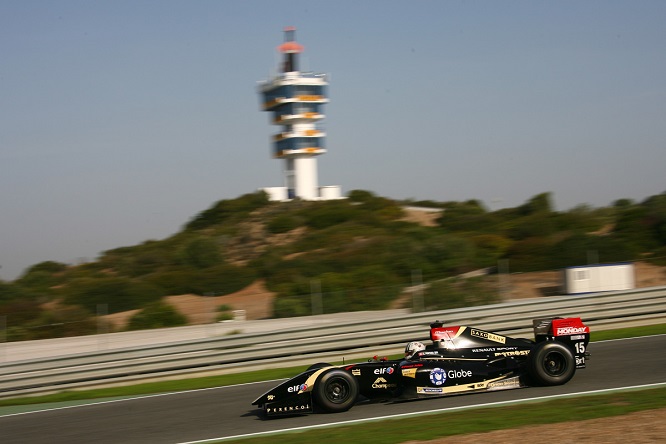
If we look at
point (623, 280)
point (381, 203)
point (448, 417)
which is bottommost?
point (448, 417)

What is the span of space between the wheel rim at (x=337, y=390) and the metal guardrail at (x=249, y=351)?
4.52 meters

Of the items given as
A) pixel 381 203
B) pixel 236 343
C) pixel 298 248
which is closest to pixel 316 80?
pixel 381 203

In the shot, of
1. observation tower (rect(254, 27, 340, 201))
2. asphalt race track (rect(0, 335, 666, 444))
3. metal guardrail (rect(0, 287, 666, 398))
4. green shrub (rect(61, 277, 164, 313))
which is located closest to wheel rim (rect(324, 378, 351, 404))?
asphalt race track (rect(0, 335, 666, 444))

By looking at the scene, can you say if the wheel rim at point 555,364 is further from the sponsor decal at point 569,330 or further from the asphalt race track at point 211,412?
the sponsor decal at point 569,330

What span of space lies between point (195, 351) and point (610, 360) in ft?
24.2

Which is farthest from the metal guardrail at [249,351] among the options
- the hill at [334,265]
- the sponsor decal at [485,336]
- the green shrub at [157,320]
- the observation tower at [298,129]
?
the observation tower at [298,129]

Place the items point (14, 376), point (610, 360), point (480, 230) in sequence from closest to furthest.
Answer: point (610, 360), point (14, 376), point (480, 230)

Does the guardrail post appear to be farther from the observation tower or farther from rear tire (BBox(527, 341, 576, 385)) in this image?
the observation tower

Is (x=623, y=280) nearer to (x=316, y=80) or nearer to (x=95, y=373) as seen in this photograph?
(x=95, y=373)

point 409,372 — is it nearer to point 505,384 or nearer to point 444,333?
point 444,333

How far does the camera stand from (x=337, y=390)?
953 centimetres

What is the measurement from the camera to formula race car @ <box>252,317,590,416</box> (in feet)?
31.0

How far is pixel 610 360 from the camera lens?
37.0 ft

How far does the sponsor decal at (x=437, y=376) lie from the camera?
954cm
